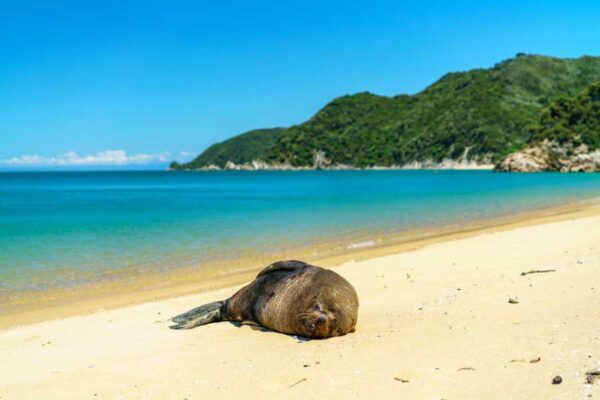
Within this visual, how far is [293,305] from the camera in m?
7.23

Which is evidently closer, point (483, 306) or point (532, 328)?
point (532, 328)

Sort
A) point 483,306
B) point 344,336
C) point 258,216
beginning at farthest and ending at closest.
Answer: point 258,216
point 483,306
point 344,336

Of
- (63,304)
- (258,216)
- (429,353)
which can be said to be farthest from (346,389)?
(258,216)

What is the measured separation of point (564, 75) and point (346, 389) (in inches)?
8280

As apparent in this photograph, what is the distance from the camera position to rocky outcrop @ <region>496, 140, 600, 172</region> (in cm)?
10438

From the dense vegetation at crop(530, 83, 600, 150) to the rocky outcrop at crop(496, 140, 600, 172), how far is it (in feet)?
3.90

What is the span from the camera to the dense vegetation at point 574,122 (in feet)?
349

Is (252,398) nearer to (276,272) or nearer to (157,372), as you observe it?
(157,372)

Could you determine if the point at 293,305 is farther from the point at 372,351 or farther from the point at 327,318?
the point at 372,351

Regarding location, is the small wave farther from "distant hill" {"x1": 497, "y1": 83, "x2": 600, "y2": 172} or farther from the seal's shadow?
"distant hill" {"x1": 497, "y1": 83, "x2": 600, "y2": 172}

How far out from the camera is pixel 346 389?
4.93 m

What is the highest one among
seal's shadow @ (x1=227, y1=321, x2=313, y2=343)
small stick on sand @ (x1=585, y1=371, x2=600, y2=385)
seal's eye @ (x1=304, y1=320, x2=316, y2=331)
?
small stick on sand @ (x1=585, y1=371, x2=600, y2=385)

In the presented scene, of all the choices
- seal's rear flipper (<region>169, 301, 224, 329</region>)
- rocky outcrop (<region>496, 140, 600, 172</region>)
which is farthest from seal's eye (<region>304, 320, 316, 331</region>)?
rocky outcrop (<region>496, 140, 600, 172</region>)

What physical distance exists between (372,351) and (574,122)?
12123 cm
